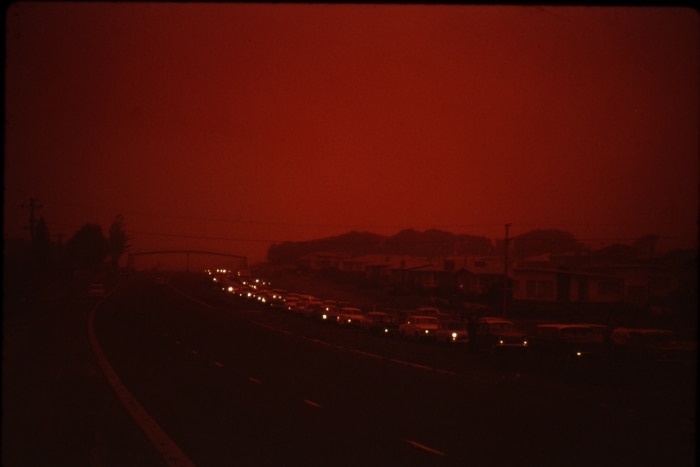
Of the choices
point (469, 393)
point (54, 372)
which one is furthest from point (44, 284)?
point (469, 393)

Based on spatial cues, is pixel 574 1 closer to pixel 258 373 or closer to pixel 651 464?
pixel 651 464

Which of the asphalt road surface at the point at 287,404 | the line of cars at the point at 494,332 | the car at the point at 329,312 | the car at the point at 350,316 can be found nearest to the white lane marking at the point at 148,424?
the asphalt road surface at the point at 287,404

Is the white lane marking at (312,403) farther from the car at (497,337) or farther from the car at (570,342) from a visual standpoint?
the car at (497,337)

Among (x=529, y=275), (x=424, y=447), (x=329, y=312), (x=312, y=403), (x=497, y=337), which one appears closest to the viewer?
(x=424, y=447)

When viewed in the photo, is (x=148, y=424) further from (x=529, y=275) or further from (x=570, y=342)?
(x=529, y=275)

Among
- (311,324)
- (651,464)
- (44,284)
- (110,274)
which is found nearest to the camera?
(44,284)

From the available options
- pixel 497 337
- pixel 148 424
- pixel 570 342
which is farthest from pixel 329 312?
pixel 148 424

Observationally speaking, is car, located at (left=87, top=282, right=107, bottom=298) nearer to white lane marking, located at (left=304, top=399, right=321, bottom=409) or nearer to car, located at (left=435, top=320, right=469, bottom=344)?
white lane marking, located at (left=304, top=399, right=321, bottom=409)
